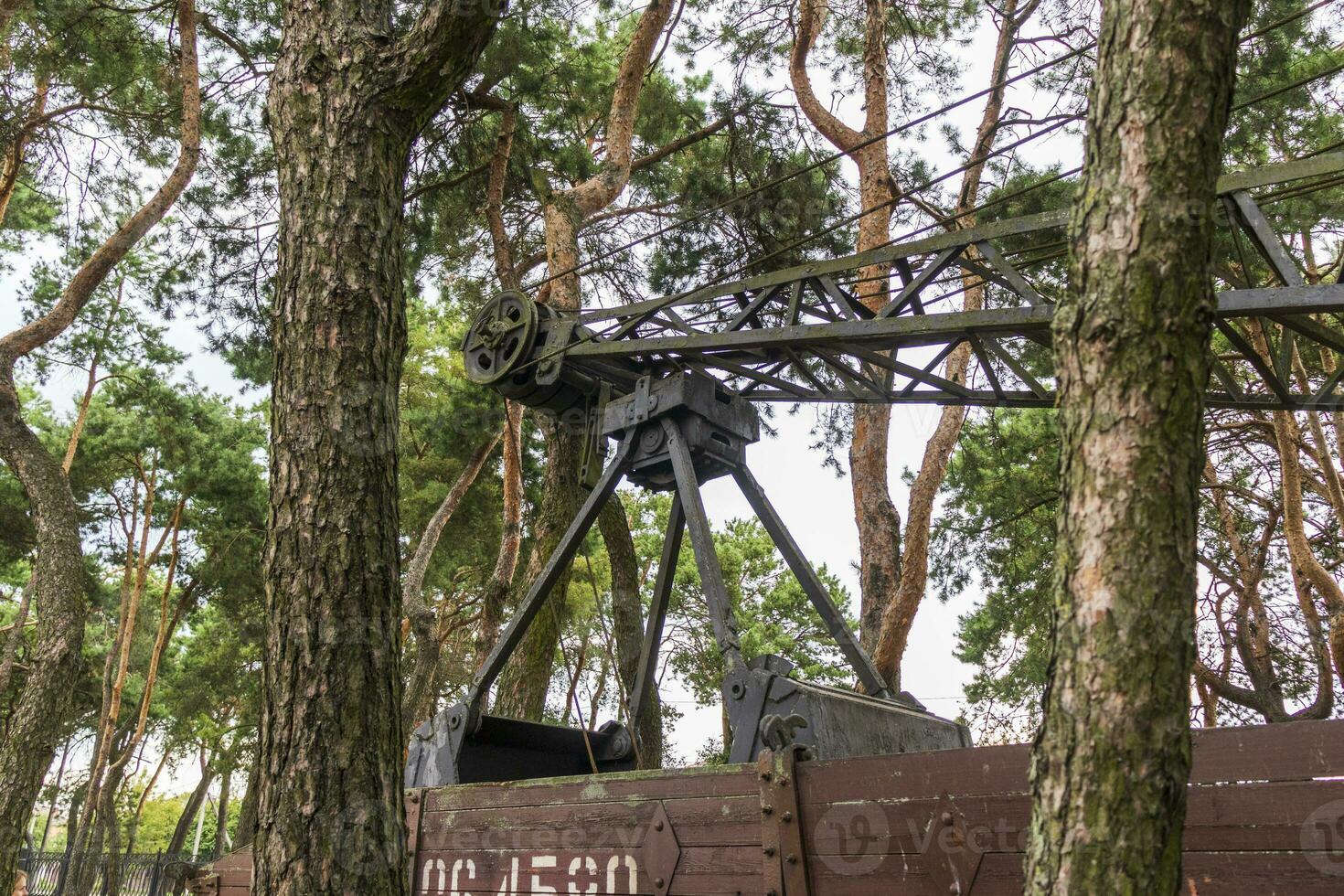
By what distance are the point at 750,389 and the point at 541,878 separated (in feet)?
9.89

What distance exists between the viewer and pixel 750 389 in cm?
579

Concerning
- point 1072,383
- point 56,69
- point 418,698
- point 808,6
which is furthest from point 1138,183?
point 418,698

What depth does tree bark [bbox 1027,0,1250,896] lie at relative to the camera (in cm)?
181

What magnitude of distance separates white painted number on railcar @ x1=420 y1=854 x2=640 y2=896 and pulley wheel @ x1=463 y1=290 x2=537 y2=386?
8.57 ft

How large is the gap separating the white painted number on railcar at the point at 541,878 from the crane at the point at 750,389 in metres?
0.56

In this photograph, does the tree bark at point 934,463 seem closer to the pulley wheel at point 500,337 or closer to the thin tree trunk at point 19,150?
the pulley wheel at point 500,337

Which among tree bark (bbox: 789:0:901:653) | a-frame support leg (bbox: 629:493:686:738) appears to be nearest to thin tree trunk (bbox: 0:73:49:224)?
tree bark (bbox: 789:0:901:653)

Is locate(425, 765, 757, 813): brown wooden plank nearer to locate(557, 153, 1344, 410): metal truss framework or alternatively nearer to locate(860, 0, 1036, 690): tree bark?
locate(557, 153, 1344, 410): metal truss framework

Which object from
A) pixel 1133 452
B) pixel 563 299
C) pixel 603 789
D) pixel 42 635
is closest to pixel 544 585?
pixel 603 789

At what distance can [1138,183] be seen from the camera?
2.10 m

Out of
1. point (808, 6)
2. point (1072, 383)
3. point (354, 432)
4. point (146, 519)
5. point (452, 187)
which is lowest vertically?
point (1072, 383)

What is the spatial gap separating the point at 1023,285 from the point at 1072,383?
233 cm

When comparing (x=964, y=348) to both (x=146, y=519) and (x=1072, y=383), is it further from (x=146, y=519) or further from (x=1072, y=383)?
(x=146, y=519)

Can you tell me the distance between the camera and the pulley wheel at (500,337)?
5.53 meters
